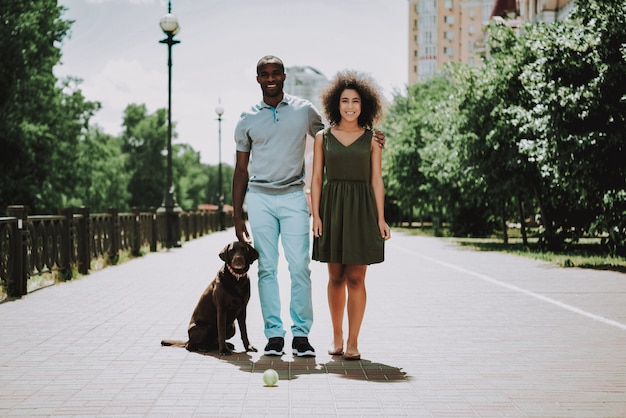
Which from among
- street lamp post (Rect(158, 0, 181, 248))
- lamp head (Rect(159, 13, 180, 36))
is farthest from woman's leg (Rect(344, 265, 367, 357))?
lamp head (Rect(159, 13, 180, 36))

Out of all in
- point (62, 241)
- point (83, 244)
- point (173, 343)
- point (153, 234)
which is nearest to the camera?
point (173, 343)

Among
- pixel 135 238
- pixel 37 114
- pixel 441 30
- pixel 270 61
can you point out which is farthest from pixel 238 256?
pixel 441 30

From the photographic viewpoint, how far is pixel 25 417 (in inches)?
171

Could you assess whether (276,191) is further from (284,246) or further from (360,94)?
(360,94)

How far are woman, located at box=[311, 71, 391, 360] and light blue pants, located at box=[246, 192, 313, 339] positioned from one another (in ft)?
0.55

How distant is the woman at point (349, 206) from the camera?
5941 millimetres

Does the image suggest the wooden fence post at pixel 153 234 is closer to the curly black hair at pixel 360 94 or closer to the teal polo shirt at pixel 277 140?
the teal polo shirt at pixel 277 140

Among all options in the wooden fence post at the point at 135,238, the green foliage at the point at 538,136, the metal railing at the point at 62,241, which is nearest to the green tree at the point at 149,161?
the green foliage at the point at 538,136

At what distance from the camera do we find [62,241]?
12680 millimetres

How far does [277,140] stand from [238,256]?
1009 millimetres

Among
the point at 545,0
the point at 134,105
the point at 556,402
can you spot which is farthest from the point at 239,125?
the point at 134,105

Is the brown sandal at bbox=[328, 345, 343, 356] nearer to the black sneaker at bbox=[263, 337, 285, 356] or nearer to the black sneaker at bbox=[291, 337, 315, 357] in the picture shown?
the black sneaker at bbox=[291, 337, 315, 357]

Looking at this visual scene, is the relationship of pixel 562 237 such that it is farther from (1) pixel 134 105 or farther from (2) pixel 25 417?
(1) pixel 134 105

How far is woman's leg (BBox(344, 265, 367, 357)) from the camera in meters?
6.07
